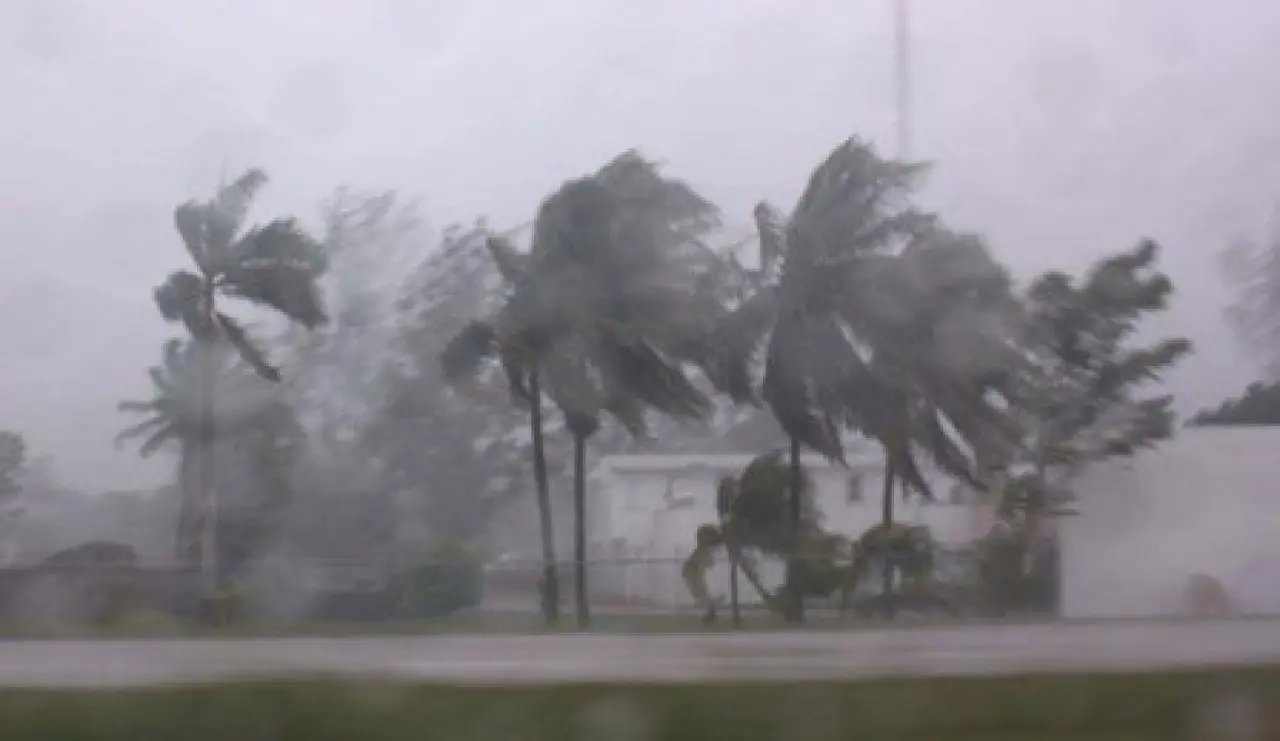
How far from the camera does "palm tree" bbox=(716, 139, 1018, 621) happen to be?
29688mm

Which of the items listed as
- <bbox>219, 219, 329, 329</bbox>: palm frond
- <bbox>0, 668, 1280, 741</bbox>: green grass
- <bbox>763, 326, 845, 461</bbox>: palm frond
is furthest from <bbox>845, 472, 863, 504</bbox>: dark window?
<bbox>0, 668, 1280, 741</bbox>: green grass

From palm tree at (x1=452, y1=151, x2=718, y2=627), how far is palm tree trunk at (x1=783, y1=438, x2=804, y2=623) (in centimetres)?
240

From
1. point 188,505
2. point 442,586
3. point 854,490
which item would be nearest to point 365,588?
point 442,586

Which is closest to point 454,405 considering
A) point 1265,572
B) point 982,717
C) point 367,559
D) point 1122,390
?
point 367,559

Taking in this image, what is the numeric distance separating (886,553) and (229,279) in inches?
452

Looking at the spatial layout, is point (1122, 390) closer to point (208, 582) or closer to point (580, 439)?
point (580, 439)

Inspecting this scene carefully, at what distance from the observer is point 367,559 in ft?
108

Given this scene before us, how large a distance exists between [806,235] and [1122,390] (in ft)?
24.1

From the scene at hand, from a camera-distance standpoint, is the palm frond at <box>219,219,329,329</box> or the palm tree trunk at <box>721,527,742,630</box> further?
the palm frond at <box>219,219,329,329</box>

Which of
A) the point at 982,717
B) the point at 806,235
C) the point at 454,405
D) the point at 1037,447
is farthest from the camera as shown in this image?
the point at 454,405

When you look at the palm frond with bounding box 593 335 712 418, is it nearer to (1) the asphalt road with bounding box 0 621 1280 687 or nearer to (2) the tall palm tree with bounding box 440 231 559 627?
(2) the tall palm tree with bounding box 440 231 559 627

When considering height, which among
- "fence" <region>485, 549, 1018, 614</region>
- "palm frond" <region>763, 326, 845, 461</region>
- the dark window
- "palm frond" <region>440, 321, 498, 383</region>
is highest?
"palm frond" <region>440, 321, 498, 383</region>

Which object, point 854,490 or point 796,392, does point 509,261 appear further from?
point 854,490

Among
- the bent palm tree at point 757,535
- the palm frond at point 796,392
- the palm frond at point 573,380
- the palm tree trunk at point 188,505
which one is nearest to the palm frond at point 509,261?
the palm frond at point 573,380
